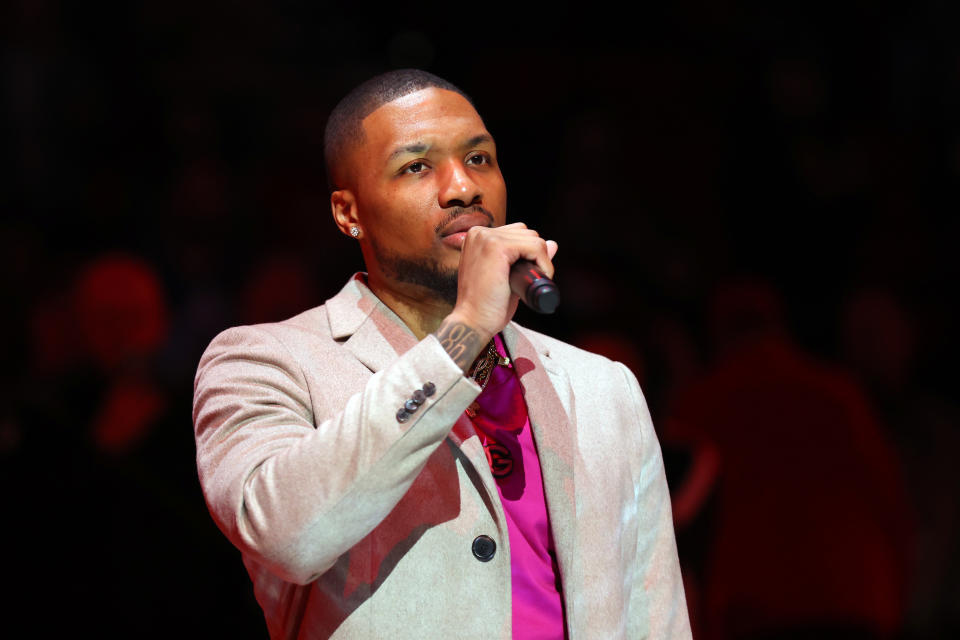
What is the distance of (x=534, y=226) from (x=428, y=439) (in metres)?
3.66

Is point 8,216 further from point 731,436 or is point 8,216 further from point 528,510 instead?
point 528,510

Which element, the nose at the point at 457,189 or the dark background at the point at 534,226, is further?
the dark background at the point at 534,226

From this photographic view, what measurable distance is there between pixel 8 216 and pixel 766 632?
3702 mm

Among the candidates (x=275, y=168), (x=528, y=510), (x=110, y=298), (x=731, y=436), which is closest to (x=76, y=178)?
(x=275, y=168)

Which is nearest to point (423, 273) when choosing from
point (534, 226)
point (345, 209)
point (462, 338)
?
point (345, 209)

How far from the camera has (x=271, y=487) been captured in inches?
62.0

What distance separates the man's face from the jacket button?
43 centimetres

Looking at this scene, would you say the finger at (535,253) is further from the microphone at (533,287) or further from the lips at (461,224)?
the lips at (461,224)

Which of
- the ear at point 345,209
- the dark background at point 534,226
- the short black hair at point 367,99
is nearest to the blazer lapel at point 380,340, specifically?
the ear at point 345,209

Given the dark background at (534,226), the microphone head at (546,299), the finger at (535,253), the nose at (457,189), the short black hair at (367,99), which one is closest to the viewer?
the microphone head at (546,299)

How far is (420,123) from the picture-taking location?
196cm

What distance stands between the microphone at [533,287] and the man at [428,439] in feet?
0.06

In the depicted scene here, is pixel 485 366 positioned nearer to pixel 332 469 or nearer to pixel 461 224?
pixel 461 224

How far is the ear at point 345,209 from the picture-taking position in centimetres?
206
